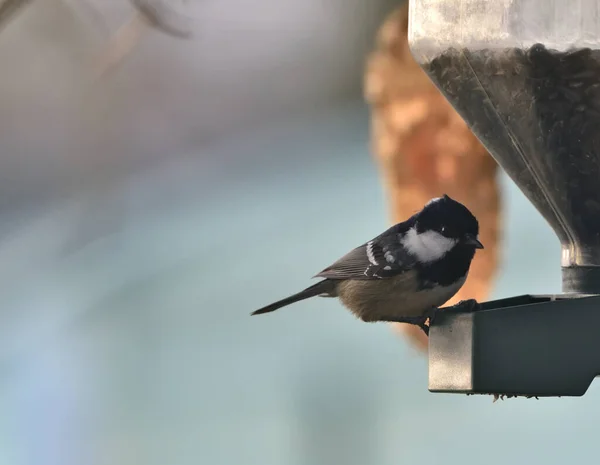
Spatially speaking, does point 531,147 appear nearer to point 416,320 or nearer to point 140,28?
point 416,320

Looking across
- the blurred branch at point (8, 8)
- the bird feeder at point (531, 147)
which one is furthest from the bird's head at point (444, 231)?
the blurred branch at point (8, 8)

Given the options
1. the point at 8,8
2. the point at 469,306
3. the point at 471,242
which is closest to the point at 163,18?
the point at 8,8

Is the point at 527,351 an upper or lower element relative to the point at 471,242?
lower

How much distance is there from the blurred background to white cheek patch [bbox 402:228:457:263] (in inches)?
54.2

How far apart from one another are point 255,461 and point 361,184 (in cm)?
107

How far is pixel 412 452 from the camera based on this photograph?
3.16 metres

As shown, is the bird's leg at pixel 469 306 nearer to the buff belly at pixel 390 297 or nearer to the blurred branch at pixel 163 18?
the buff belly at pixel 390 297

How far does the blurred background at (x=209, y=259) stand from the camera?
10.1 ft

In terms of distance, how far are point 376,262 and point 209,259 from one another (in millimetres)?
2289

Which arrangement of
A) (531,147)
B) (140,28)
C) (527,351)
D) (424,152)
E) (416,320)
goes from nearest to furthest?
(527,351) → (531,147) → (416,320) → (140,28) → (424,152)

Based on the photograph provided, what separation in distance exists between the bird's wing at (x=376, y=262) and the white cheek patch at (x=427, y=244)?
1 centimetres

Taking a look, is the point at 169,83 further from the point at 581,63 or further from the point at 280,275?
the point at 581,63

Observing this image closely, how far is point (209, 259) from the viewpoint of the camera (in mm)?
3818

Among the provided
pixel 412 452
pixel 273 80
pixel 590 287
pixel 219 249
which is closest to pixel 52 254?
pixel 219 249
